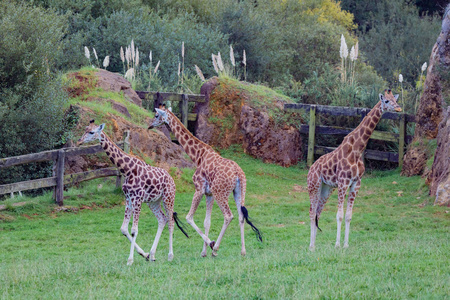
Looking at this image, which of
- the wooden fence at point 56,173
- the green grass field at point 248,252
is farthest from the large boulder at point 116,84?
the wooden fence at point 56,173

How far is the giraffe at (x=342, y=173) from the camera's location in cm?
1070

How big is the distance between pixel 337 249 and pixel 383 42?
32.0m

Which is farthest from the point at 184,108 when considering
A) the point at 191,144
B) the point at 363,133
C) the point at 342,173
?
the point at 342,173

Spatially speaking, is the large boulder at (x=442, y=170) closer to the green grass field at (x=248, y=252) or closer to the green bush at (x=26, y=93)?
the green grass field at (x=248, y=252)

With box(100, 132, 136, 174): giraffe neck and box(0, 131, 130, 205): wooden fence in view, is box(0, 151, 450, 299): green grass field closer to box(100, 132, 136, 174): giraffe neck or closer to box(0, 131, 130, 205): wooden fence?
box(0, 131, 130, 205): wooden fence

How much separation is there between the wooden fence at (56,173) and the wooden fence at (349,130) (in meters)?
8.21

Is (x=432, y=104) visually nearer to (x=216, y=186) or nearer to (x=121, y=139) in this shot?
(x=121, y=139)

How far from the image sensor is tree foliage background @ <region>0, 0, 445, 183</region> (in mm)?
16516

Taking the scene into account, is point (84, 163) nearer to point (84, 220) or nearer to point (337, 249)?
point (84, 220)

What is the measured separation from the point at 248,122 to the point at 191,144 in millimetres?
11053

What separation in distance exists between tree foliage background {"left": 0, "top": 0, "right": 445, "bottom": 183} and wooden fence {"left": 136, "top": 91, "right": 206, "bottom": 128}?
185cm

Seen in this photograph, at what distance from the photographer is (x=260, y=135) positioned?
868 inches

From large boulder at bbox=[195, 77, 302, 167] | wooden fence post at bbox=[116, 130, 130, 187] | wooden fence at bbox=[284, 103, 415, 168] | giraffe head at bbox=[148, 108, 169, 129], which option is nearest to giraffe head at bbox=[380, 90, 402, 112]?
giraffe head at bbox=[148, 108, 169, 129]

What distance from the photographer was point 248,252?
425 inches
